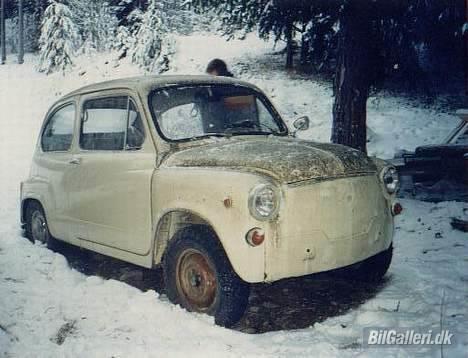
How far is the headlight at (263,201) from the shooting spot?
3561mm

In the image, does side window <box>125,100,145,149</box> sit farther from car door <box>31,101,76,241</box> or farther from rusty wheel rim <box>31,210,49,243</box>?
rusty wheel rim <box>31,210,49,243</box>

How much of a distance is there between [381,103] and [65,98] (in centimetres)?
1140

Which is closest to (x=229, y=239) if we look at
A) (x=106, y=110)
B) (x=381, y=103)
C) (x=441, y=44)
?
(x=106, y=110)

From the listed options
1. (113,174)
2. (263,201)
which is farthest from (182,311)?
(113,174)

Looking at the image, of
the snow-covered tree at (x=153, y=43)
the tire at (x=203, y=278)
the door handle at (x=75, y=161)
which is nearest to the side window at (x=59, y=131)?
the door handle at (x=75, y=161)

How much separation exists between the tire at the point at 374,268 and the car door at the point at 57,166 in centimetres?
302

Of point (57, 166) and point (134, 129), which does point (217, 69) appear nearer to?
point (57, 166)

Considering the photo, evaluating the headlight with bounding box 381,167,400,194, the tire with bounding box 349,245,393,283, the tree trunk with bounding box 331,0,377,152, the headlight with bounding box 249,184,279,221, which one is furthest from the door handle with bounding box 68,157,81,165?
the tree trunk with bounding box 331,0,377,152

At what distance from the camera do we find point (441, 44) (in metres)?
11.1

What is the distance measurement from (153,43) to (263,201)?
1798cm

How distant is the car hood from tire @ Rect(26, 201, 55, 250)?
8.21 ft

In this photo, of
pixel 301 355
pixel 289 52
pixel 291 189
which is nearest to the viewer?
pixel 301 355

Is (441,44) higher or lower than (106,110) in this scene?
higher

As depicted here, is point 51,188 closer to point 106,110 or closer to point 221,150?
point 106,110
